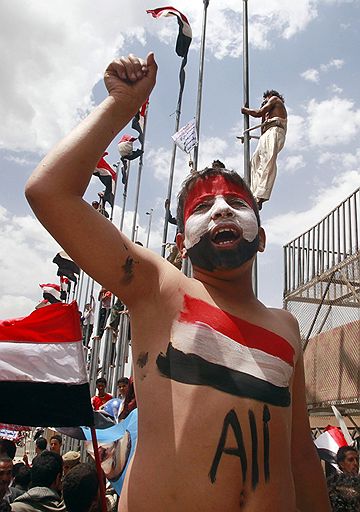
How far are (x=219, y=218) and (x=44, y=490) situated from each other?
2.68 m

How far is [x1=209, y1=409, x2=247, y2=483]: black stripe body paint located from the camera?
1.44m

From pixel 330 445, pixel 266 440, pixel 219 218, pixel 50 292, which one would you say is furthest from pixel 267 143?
pixel 50 292

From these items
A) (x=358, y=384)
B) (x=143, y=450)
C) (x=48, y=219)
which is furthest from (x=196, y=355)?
(x=358, y=384)

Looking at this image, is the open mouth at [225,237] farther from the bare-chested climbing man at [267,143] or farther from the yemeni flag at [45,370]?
the bare-chested climbing man at [267,143]

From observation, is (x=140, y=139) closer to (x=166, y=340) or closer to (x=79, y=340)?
(x=79, y=340)

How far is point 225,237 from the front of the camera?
1.83 m

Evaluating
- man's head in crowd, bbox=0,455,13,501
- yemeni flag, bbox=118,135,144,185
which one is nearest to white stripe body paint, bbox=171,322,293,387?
man's head in crowd, bbox=0,455,13,501

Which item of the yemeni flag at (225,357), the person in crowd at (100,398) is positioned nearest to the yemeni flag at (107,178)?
the person in crowd at (100,398)

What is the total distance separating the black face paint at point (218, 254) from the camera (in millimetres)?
1807

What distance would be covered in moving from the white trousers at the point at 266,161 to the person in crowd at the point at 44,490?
11.9 feet

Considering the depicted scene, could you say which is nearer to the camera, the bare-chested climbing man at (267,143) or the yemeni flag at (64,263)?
the bare-chested climbing man at (267,143)

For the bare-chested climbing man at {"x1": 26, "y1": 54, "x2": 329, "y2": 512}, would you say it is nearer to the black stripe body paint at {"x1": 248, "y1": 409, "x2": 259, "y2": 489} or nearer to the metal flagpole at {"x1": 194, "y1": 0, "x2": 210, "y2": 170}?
the black stripe body paint at {"x1": 248, "y1": 409, "x2": 259, "y2": 489}

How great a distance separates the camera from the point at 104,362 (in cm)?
1426

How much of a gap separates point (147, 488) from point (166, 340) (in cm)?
43
